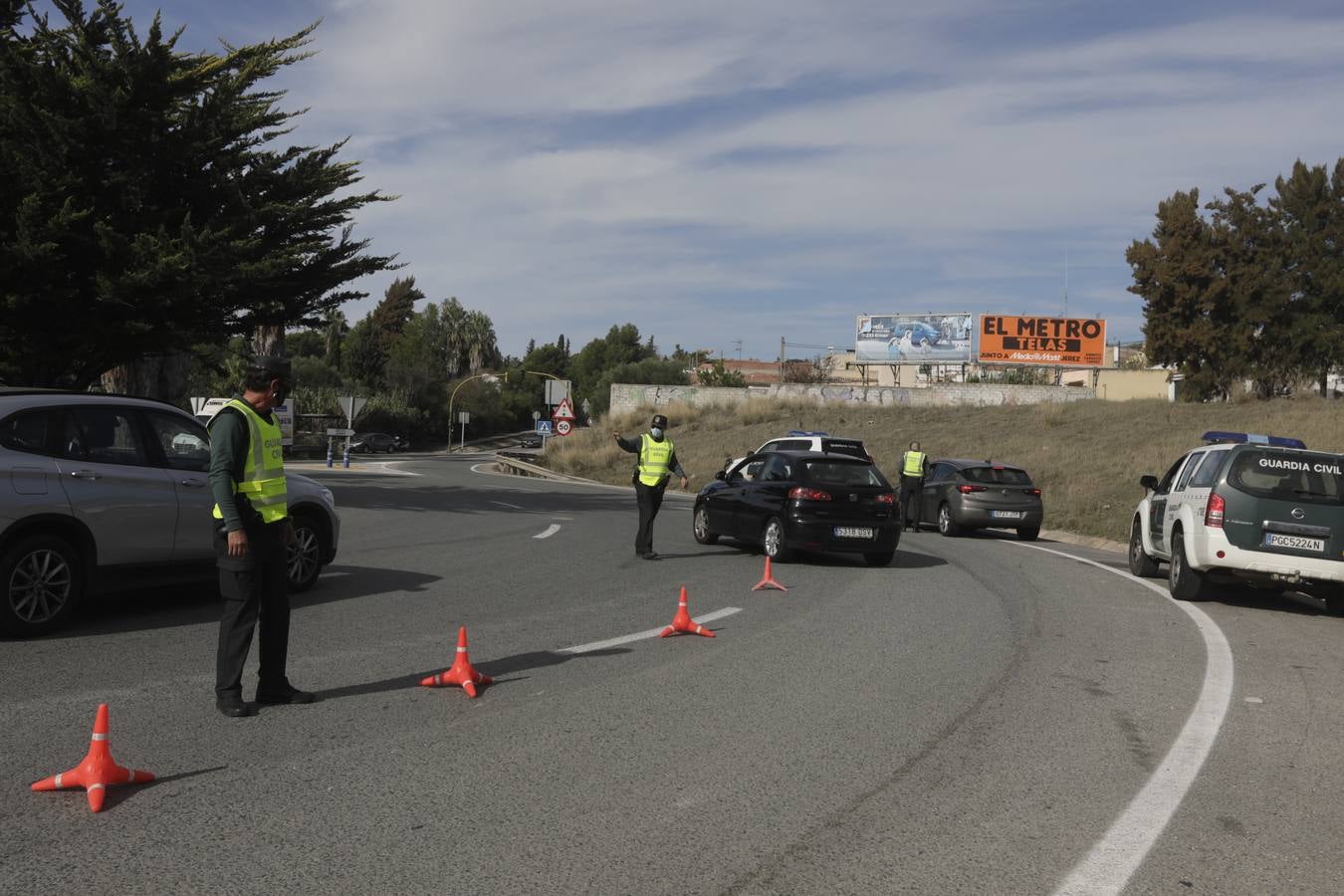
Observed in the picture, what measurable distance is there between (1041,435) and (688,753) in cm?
4258

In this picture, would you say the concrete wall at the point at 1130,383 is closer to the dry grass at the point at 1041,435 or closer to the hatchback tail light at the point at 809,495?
the dry grass at the point at 1041,435

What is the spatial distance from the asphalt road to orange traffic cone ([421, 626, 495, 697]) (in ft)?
0.28

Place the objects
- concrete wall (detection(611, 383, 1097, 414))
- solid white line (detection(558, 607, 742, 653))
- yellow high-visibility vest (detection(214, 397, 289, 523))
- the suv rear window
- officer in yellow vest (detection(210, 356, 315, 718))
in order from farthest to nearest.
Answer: concrete wall (detection(611, 383, 1097, 414)), the suv rear window, solid white line (detection(558, 607, 742, 653)), yellow high-visibility vest (detection(214, 397, 289, 523)), officer in yellow vest (detection(210, 356, 315, 718))

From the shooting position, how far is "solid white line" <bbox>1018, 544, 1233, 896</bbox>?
174 inches

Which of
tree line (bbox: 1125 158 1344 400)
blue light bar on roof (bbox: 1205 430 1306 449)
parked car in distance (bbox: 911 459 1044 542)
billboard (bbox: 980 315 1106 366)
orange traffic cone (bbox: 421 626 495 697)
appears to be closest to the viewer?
orange traffic cone (bbox: 421 626 495 697)

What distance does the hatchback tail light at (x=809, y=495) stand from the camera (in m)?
15.1

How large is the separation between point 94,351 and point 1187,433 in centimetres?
3497

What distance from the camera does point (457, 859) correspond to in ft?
14.6

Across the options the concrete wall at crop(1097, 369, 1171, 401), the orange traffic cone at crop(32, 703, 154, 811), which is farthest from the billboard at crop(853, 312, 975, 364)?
the orange traffic cone at crop(32, 703, 154, 811)

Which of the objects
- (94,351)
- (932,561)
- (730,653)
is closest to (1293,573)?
(932,561)

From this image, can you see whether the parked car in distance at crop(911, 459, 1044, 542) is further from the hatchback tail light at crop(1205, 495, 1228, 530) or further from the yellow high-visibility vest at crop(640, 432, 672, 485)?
the hatchback tail light at crop(1205, 495, 1228, 530)

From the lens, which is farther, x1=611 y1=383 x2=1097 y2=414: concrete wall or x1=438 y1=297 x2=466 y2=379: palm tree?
x1=438 y1=297 x2=466 y2=379: palm tree

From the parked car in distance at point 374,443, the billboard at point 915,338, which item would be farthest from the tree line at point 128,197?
the parked car in distance at point 374,443

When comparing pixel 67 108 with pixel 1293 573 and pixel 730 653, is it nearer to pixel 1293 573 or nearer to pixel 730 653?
pixel 730 653
